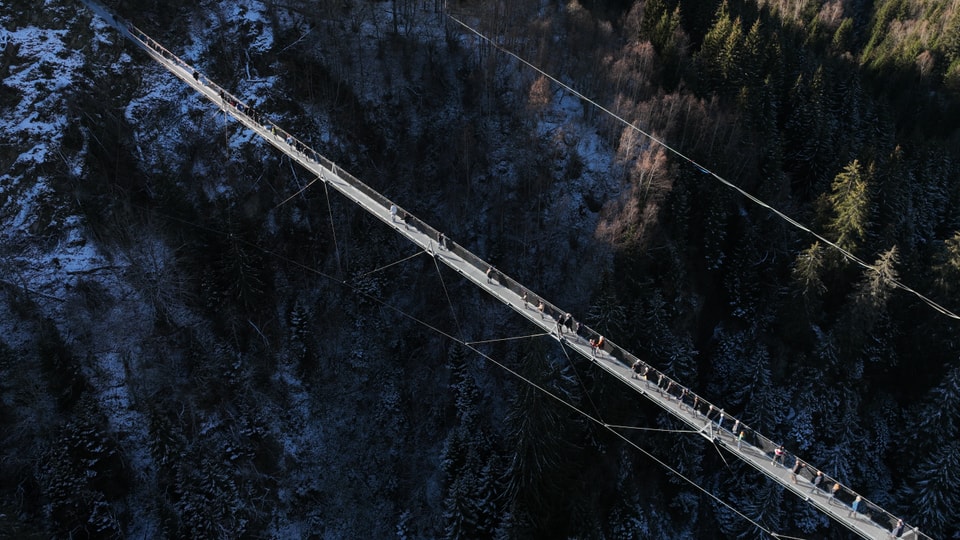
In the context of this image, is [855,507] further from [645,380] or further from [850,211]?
[850,211]

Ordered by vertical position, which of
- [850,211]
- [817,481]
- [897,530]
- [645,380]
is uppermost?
[897,530]

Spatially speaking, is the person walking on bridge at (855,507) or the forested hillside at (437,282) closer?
the person walking on bridge at (855,507)

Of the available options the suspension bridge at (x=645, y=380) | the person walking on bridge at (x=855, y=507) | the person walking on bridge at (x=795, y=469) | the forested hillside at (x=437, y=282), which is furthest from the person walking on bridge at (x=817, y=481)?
the forested hillside at (x=437, y=282)

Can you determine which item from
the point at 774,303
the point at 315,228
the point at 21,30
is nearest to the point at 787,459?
the point at 774,303

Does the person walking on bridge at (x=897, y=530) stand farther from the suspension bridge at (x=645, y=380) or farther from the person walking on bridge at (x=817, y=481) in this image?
the person walking on bridge at (x=817, y=481)

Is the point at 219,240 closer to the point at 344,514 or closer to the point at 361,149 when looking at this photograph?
the point at 361,149

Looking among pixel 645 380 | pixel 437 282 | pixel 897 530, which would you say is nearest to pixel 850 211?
pixel 645 380

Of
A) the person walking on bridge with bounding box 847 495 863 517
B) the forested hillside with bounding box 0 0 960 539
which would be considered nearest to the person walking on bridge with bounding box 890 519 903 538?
the person walking on bridge with bounding box 847 495 863 517
